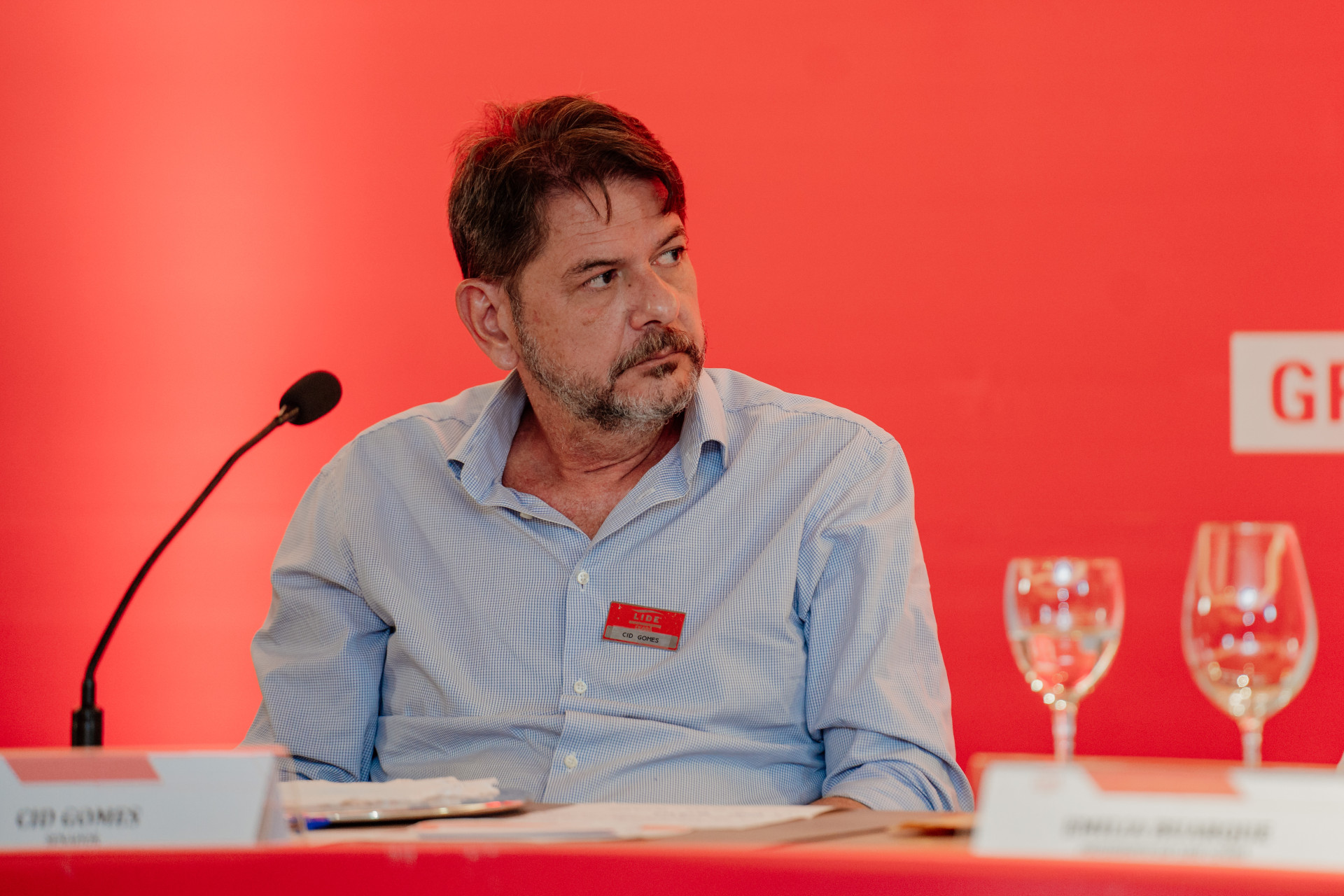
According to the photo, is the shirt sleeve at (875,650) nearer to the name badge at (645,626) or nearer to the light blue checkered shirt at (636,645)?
the light blue checkered shirt at (636,645)

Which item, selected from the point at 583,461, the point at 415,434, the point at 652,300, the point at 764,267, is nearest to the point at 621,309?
the point at 652,300

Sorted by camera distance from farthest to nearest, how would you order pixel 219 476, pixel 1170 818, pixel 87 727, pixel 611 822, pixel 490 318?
pixel 490 318 → pixel 219 476 → pixel 87 727 → pixel 611 822 → pixel 1170 818

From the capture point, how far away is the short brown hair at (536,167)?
1672mm

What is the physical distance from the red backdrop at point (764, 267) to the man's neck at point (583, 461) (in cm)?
56

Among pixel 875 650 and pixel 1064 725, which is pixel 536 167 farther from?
pixel 1064 725

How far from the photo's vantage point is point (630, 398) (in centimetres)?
165

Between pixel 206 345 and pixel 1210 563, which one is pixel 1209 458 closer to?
pixel 1210 563

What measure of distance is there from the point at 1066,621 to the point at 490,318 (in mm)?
1188

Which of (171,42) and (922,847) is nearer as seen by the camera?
(922,847)

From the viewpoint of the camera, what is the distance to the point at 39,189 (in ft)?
8.07

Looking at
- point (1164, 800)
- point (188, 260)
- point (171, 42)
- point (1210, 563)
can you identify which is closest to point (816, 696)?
point (1210, 563)

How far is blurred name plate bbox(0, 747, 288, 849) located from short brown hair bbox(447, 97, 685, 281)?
1.05 meters

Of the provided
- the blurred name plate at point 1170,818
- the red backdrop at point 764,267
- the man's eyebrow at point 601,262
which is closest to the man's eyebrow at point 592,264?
the man's eyebrow at point 601,262

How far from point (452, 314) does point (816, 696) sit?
113cm
